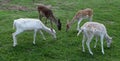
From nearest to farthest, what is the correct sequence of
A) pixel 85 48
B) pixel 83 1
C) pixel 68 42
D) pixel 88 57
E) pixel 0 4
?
pixel 88 57 → pixel 85 48 → pixel 68 42 → pixel 0 4 → pixel 83 1

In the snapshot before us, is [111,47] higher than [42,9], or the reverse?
[42,9]

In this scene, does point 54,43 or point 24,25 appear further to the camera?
point 54,43

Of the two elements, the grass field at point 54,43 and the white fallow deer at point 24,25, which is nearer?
the grass field at point 54,43

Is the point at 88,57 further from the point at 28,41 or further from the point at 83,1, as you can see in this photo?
the point at 83,1

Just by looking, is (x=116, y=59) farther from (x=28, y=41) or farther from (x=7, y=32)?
(x=7, y=32)

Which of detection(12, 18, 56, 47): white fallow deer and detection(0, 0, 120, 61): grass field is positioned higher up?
detection(12, 18, 56, 47): white fallow deer

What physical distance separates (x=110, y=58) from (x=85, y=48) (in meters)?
1.17

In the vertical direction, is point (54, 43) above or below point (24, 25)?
below

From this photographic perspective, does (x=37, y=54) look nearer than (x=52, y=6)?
Yes

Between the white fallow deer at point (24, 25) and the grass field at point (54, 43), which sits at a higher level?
the white fallow deer at point (24, 25)

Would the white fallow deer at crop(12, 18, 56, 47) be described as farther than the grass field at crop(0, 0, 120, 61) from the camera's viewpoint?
Yes

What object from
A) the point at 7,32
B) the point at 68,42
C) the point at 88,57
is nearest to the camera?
the point at 88,57

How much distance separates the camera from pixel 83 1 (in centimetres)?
2344

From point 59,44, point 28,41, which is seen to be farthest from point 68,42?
point 28,41
